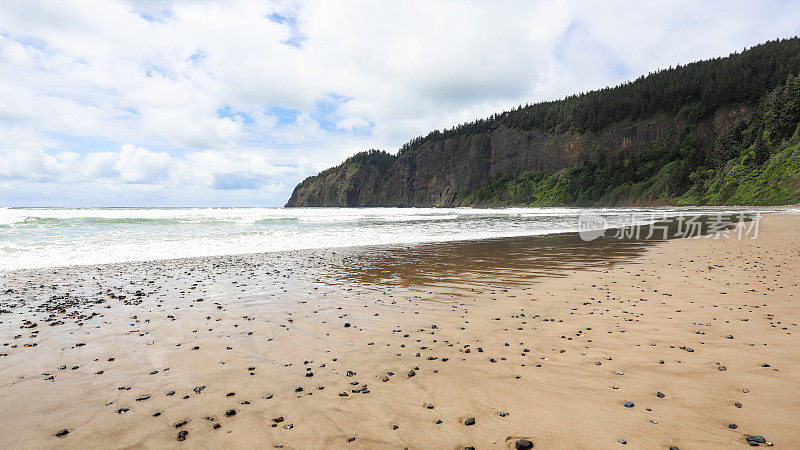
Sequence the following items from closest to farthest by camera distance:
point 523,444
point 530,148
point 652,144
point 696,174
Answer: point 523,444, point 696,174, point 652,144, point 530,148

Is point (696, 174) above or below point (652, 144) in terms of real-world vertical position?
below

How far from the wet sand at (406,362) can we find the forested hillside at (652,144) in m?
83.6

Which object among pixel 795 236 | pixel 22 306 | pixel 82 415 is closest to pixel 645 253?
pixel 795 236

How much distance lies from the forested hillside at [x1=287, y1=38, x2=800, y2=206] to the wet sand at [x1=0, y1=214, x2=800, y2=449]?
8355 cm

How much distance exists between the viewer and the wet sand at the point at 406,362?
360cm

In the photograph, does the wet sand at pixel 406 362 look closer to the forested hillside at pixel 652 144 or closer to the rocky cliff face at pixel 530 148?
the forested hillside at pixel 652 144

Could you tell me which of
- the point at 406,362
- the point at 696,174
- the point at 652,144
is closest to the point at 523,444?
the point at 406,362

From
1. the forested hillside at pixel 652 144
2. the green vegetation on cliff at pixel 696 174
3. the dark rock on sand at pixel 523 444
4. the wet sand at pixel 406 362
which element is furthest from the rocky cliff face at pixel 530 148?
the dark rock on sand at pixel 523 444

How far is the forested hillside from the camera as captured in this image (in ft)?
257

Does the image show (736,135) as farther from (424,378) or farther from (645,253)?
(424,378)

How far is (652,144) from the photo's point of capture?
12962 cm

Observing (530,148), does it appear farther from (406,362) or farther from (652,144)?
(406,362)

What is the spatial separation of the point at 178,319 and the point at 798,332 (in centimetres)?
1104

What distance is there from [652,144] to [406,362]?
513ft
